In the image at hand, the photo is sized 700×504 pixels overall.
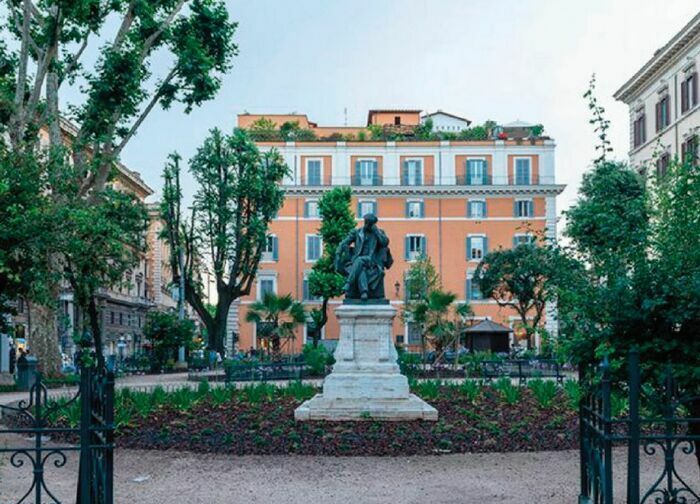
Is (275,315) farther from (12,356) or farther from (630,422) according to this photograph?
(630,422)

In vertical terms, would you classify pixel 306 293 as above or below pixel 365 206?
below

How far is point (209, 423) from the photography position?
1440 centimetres

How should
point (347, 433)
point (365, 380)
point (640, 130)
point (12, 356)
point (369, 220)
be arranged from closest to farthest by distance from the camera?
1. point (347, 433)
2. point (365, 380)
3. point (369, 220)
4. point (12, 356)
5. point (640, 130)

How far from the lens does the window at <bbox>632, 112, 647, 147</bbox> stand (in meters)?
46.0

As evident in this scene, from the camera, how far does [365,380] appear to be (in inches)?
609

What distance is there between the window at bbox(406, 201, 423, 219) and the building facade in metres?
17.6

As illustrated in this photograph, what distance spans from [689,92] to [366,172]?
26.8m

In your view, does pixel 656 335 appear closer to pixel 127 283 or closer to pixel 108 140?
pixel 127 283

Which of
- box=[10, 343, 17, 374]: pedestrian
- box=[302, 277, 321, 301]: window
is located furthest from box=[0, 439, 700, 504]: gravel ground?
box=[302, 277, 321, 301]: window

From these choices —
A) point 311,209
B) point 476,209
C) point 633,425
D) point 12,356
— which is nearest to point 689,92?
point 476,209

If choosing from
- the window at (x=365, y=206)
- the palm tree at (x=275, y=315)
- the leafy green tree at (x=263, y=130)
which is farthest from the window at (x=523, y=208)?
the palm tree at (x=275, y=315)

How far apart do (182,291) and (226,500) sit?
114 feet

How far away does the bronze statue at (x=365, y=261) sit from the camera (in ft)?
54.1

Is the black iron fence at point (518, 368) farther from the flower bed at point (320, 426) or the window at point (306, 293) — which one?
the window at point (306, 293)
